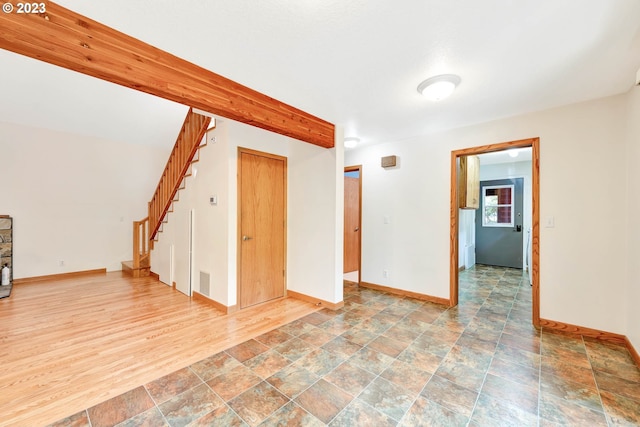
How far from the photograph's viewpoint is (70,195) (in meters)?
5.19

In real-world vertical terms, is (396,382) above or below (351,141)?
below

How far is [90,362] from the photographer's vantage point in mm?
2180

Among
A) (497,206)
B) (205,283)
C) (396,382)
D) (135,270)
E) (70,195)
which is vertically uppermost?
(70,195)

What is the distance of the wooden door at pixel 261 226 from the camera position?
11.3 feet

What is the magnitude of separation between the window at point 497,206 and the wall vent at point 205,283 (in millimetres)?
6369

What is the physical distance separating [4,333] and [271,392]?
10.0 ft

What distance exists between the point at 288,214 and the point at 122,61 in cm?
268

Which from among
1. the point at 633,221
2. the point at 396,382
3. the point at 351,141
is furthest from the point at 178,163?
the point at 633,221

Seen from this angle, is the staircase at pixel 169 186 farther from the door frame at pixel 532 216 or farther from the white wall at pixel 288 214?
the door frame at pixel 532 216

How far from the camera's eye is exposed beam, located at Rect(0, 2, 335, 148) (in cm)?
138

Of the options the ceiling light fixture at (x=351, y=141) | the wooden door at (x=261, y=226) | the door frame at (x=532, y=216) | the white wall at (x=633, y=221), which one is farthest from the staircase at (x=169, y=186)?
the white wall at (x=633, y=221)

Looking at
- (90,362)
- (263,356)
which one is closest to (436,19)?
(263,356)

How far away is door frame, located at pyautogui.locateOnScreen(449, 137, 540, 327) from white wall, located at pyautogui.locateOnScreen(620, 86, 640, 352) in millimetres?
657

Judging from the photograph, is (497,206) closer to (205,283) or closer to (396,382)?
(396,382)
